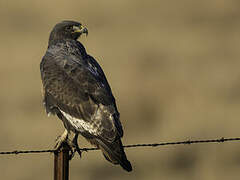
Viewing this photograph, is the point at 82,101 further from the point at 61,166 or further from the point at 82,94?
Answer: the point at 61,166

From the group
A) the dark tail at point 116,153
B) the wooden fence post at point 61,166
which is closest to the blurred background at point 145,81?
the dark tail at point 116,153

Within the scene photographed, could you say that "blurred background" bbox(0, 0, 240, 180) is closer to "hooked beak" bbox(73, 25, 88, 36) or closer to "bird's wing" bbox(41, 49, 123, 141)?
"hooked beak" bbox(73, 25, 88, 36)

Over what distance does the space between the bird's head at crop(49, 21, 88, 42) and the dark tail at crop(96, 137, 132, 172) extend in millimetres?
2449

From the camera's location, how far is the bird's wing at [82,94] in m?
14.3

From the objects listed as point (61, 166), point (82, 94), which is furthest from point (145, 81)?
point (61, 166)

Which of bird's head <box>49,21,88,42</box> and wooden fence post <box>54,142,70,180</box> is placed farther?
bird's head <box>49,21,88,42</box>

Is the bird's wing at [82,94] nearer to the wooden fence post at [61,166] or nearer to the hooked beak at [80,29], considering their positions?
the hooked beak at [80,29]

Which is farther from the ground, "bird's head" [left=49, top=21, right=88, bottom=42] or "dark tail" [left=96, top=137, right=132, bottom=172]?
"bird's head" [left=49, top=21, right=88, bottom=42]

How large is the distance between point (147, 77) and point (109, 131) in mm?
14294

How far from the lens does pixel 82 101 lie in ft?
48.0

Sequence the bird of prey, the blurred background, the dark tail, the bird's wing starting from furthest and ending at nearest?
1. the blurred background
2. the bird's wing
3. the bird of prey
4. the dark tail

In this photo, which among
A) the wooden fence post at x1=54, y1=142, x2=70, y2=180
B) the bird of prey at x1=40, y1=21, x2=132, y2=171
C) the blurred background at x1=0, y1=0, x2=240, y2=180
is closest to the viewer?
the wooden fence post at x1=54, y1=142, x2=70, y2=180

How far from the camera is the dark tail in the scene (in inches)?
541

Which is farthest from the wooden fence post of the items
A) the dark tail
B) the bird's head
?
the bird's head
